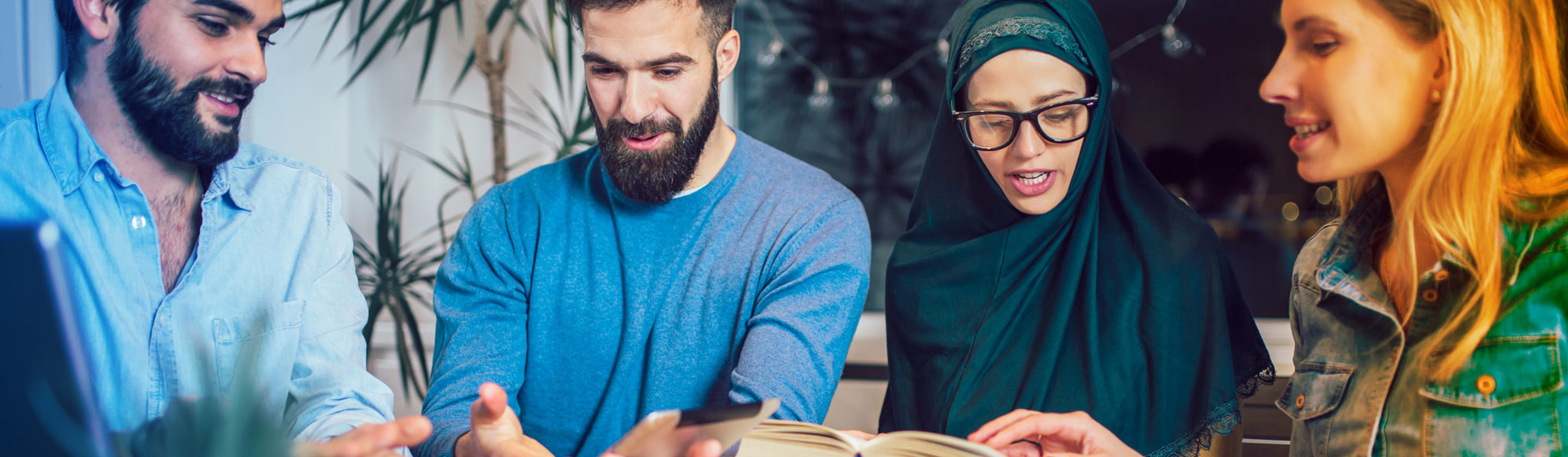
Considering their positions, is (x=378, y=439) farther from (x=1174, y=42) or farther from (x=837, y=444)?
(x=1174, y=42)

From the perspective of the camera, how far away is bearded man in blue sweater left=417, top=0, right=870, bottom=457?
1.29 m

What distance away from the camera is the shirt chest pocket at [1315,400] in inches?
41.6

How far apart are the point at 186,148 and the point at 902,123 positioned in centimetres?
165

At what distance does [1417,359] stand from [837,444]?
0.61 m

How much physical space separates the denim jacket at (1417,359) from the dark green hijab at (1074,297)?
0.37ft

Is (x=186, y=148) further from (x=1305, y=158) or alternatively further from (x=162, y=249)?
(x=1305, y=158)

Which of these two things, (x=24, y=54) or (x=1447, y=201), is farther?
(x=24, y=54)

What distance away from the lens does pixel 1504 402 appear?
2.91ft

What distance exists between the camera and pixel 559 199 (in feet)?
4.68

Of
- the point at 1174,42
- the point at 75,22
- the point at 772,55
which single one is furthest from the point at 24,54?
the point at 1174,42

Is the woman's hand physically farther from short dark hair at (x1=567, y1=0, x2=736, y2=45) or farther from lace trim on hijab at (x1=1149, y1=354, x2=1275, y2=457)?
short dark hair at (x1=567, y1=0, x2=736, y2=45)

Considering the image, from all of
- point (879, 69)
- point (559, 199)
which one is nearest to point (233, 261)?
point (559, 199)

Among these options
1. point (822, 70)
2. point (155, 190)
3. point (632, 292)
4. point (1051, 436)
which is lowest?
point (1051, 436)

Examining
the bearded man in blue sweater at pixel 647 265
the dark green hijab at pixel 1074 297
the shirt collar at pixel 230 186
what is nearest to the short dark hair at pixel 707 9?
the bearded man in blue sweater at pixel 647 265
